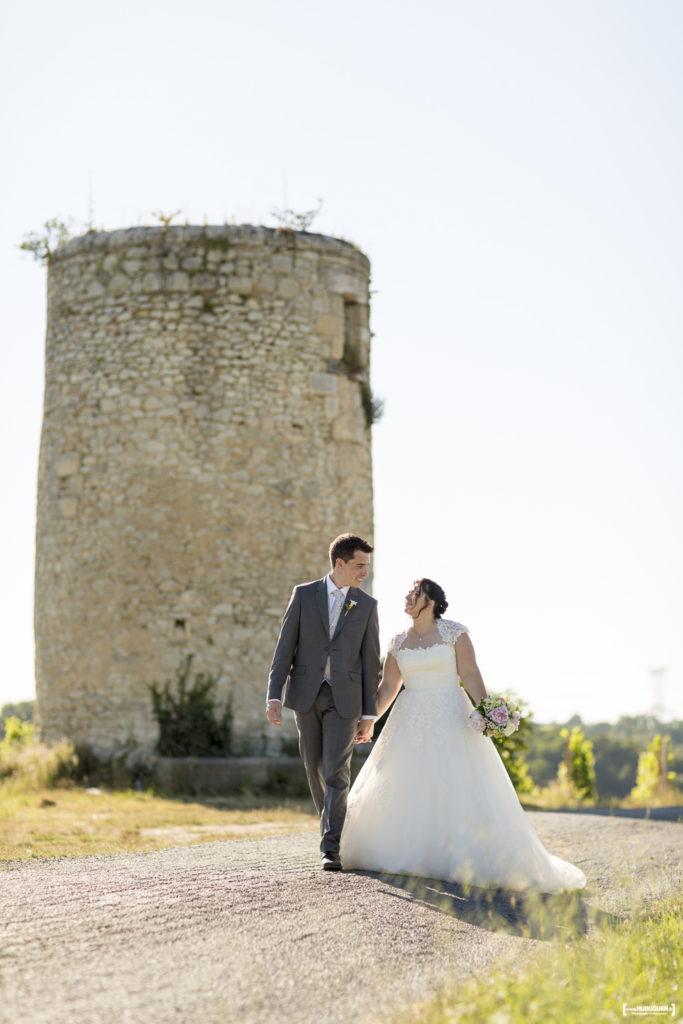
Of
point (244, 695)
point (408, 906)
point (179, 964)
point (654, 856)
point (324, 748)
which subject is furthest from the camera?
point (244, 695)

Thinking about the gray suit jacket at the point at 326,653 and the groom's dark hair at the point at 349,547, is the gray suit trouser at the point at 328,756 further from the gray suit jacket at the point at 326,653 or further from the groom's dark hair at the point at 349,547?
the groom's dark hair at the point at 349,547

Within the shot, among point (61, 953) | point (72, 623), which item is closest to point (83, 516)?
point (72, 623)

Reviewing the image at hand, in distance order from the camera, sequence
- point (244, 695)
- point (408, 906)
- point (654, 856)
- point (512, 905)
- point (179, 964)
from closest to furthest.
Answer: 1. point (179, 964)
2. point (408, 906)
3. point (512, 905)
4. point (654, 856)
5. point (244, 695)

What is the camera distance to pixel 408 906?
512cm

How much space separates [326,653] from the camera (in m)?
6.66

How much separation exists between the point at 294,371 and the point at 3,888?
913 centimetres

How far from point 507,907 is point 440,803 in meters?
0.84

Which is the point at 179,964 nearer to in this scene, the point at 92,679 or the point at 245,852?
the point at 245,852

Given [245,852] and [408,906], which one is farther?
[245,852]

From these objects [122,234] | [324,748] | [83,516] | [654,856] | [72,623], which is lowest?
[654,856]

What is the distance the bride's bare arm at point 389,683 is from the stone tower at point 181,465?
20.9 feet

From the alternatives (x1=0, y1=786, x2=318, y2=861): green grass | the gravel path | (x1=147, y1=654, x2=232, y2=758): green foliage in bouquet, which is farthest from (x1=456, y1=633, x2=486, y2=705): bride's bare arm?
(x1=147, y1=654, x2=232, y2=758): green foliage in bouquet

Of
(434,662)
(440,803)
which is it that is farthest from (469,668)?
(440,803)

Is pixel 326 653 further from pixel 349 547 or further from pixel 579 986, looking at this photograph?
pixel 579 986
